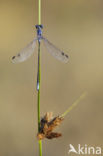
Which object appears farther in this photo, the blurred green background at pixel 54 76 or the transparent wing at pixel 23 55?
the blurred green background at pixel 54 76

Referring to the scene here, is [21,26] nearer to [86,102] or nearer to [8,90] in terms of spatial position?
[8,90]

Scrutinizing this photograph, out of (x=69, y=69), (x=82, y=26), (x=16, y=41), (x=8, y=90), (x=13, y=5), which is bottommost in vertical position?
(x=8, y=90)

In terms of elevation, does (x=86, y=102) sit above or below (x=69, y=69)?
below

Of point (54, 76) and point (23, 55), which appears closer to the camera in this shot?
point (23, 55)

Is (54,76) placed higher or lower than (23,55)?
higher

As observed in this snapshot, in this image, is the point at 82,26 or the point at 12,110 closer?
the point at 12,110

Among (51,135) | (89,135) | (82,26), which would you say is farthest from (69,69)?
(51,135)

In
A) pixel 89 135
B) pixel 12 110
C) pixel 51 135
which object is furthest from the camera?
pixel 12 110

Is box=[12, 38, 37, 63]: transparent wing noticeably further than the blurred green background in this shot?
No
